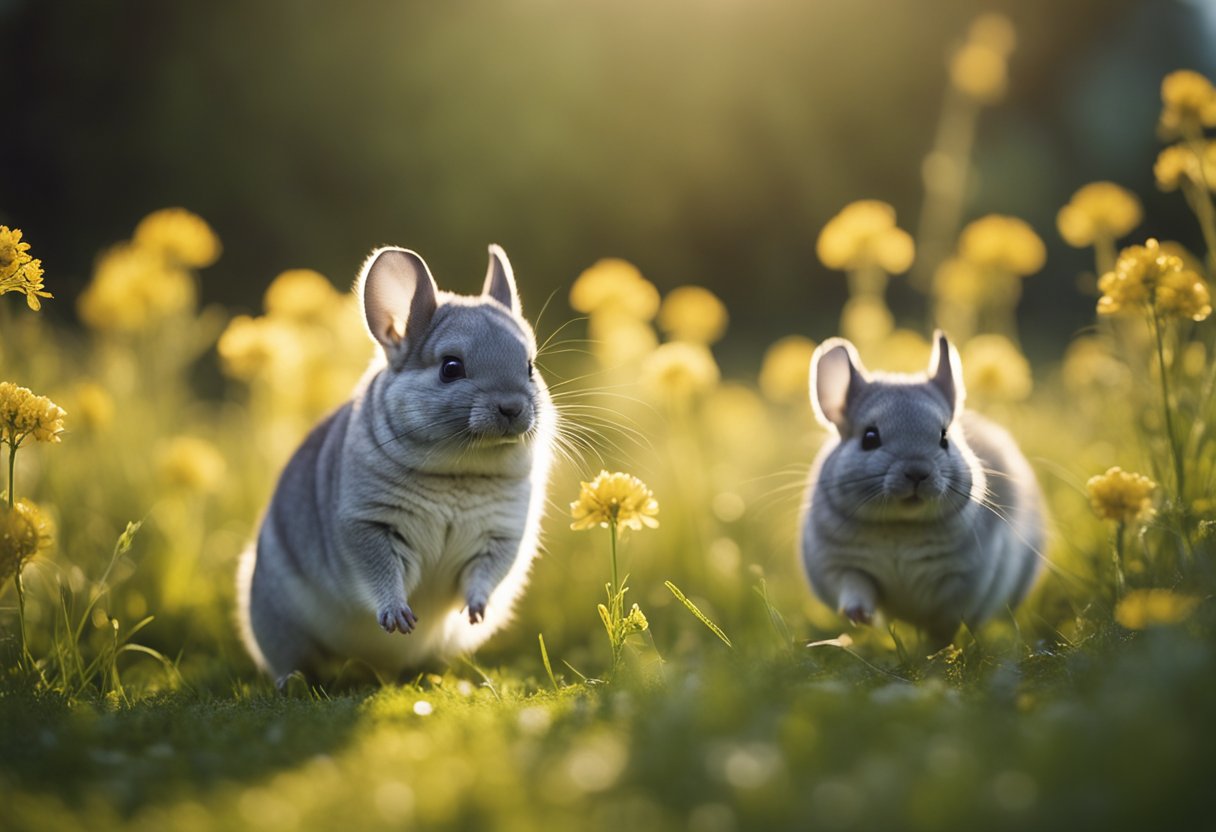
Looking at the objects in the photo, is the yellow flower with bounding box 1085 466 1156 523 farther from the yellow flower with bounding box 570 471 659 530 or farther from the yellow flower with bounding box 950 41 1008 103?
the yellow flower with bounding box 950 41 1008 103

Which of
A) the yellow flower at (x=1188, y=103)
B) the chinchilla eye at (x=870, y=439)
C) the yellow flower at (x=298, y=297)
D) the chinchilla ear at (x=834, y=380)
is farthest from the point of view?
the yellow flower at (x=298, y=297)

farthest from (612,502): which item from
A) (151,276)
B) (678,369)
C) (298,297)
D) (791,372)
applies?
(151,276)

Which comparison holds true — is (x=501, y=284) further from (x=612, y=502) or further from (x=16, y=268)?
(x=16, y=268)

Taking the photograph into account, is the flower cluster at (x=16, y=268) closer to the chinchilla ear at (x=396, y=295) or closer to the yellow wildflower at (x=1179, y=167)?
the chinchilla ear at (x=396, y=295)

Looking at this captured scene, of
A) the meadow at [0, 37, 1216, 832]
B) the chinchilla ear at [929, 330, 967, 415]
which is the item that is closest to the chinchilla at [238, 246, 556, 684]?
the meadow at [0, 37, 1216, 832]

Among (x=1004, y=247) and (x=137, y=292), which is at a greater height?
(x=1004, y=247)

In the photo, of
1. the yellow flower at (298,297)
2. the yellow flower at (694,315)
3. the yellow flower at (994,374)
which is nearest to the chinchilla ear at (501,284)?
the yellow flower at (298,297)
